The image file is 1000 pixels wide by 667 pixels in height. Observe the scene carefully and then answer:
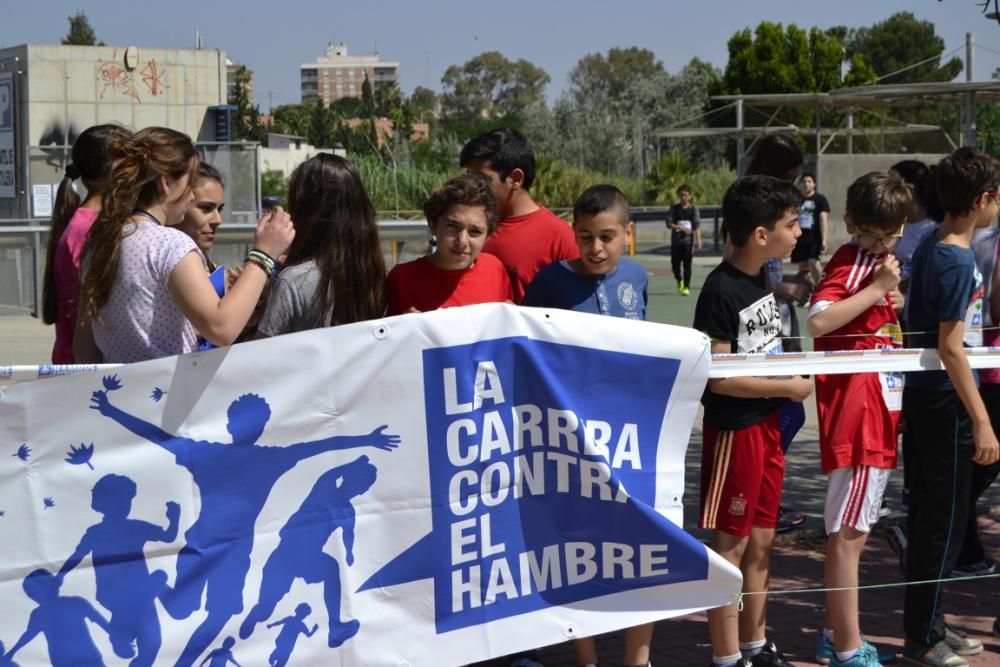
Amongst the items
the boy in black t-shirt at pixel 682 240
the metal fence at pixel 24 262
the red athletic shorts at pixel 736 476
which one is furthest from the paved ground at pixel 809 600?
the boy in black t-shirt at pixel 682 240

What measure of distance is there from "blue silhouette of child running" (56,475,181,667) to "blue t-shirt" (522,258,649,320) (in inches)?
64.0

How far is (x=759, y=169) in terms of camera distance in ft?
21.7

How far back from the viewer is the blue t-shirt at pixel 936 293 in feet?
15.9

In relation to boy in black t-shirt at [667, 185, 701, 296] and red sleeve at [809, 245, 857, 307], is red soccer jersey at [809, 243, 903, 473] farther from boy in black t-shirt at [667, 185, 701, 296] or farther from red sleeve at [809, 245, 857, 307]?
boy in black t-shirt at [667, 185, 701, 296]

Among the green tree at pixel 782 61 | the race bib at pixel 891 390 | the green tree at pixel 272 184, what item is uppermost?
the green tree at pixel 782 61

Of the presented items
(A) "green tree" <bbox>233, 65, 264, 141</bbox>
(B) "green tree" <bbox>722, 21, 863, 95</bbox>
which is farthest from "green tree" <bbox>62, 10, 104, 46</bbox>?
(B) "green tree" <bbox>722, 21, 863, 95</bbox>

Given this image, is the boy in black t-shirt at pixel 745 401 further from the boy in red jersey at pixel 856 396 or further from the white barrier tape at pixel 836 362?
the boy in red jersey at pixel 856 396

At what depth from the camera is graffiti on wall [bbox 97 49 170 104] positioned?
29.6 m

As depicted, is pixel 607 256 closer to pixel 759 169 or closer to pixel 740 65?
pixel 759 169

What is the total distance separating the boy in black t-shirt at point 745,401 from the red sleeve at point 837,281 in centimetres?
25

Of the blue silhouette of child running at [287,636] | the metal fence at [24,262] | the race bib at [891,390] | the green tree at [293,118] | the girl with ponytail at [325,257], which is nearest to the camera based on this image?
the blue silhouette of child running at [287,636]

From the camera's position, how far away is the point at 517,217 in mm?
5629

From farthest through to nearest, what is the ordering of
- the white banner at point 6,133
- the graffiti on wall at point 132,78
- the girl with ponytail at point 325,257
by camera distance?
the graffiti on wall at point 132,78
the white banner at point 6,133
the girl with ponytail at point 325,257

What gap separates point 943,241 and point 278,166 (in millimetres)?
74290
